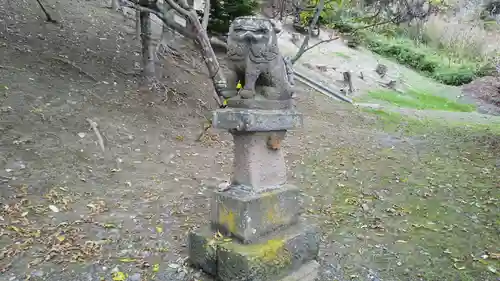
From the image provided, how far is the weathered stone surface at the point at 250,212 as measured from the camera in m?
2.90

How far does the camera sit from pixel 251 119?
9.43 feet

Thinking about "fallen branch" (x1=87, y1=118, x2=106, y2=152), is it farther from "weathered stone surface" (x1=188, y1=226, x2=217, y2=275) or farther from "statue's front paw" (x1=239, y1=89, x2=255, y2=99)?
"statue's front paw" (x1=239, y1=89, x2=255, y2=99)

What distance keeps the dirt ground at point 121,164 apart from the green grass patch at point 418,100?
552cm

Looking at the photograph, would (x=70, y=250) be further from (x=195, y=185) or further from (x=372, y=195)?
(x=372, y=195)

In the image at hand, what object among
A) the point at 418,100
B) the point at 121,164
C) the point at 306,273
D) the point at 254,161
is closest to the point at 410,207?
the point at 306,273

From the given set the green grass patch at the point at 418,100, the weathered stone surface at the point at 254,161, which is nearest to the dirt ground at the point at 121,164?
the weathered stone surface at the point at 254,161

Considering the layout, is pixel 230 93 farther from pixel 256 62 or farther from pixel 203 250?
pixel 203 250

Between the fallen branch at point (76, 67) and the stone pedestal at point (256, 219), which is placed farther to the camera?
the fallen branch at point (76, 67)

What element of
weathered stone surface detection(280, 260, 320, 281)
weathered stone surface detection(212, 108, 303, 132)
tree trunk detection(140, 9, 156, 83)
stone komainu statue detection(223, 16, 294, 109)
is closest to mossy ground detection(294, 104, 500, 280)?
weathered stone surface detection(280, 260, 320, 281)

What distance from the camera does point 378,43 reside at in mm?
22344

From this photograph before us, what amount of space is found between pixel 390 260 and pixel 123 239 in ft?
7.90

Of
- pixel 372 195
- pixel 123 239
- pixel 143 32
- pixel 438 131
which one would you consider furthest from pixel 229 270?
pixel 438 131

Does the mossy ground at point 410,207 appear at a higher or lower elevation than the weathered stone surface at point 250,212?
lower

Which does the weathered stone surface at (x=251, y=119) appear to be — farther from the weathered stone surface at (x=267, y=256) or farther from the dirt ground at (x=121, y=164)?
the dirt ground at (x=121, y=164)
